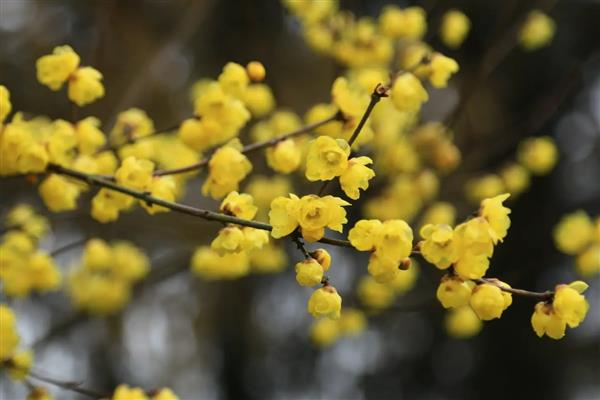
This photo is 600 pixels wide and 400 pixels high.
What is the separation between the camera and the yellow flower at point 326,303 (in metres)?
1.23

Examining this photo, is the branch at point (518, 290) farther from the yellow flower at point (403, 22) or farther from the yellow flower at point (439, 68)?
the yellow flower at point (403, 22)

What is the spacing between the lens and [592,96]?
5.11 metres

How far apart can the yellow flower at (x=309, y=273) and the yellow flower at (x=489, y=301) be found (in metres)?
0.24

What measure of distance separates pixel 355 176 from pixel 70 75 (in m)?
0.75

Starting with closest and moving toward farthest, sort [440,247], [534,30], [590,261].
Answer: [440,247] < [590,261] < [534,30]

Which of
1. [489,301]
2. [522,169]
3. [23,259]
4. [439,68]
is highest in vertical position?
[522,169]

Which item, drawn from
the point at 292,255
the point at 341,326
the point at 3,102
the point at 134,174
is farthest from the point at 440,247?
the point at 292,255

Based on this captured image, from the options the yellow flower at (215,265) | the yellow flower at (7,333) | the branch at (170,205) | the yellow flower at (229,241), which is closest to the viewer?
the branch at (170,205)

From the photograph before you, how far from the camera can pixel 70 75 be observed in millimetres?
1654

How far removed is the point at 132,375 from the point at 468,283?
3753 mm

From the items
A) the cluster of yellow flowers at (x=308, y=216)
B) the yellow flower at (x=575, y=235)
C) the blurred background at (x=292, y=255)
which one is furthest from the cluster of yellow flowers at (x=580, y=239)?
the cluster of yellow flowers at (x=308, y=216)

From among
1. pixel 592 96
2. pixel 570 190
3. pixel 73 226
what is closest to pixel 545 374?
pixel 570 190

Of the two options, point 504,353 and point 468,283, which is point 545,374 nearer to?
point 504,353

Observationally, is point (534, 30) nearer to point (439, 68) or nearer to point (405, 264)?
point (439, 68)
